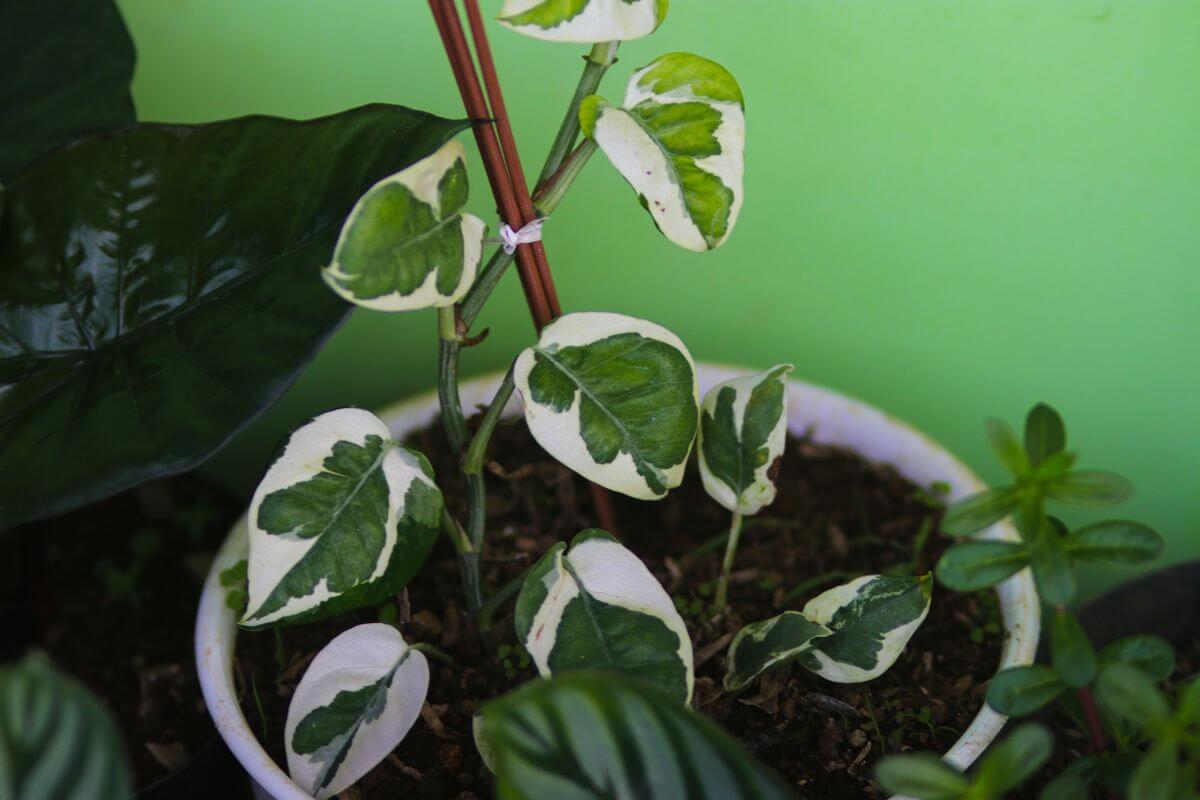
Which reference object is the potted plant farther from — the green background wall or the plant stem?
the green background wall

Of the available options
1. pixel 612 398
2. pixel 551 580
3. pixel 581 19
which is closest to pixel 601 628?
pixel 551 580

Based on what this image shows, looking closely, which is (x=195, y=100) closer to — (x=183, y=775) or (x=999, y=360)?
(x=183, y=775)

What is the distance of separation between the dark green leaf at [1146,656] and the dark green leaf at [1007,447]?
5.1 inches

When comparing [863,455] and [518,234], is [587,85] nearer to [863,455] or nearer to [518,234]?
[518,234]

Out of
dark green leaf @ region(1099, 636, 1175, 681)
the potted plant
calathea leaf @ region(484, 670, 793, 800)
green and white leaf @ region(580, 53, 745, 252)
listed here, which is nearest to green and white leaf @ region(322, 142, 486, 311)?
the potted plant

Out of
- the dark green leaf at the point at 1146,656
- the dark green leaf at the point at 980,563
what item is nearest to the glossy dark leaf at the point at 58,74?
the dark green leaf at the point at 980,563

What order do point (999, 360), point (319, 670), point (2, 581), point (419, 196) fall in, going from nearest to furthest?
point (419, 196)
point (319, 670)
point (999, 360)
point (2, 581)

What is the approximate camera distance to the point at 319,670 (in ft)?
2.29

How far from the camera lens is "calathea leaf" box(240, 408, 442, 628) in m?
0.64

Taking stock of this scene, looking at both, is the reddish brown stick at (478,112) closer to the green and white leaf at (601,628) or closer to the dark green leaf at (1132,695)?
the green and white leaf at (601,628)

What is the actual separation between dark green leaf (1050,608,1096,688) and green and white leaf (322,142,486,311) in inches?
15.3

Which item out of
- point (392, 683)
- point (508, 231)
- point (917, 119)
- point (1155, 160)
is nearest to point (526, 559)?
point (392, 683)

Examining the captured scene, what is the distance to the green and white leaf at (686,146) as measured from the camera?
0.63 m

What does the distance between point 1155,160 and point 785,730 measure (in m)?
0.59
